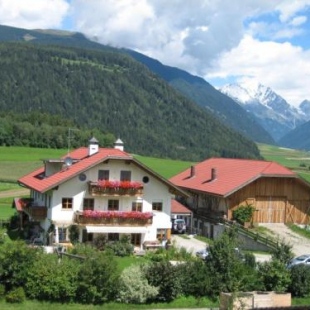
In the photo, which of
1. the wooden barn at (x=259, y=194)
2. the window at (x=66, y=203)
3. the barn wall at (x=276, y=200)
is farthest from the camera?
the barn wall at (x=276, y=200)

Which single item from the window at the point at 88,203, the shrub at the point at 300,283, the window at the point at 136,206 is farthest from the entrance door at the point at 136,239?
the shrub at the point at 300,283

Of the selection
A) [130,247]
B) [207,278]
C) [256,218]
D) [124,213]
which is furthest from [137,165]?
[207,278]

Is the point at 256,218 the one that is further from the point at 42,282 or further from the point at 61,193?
the point at 42,282

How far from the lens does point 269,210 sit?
60.5 metres

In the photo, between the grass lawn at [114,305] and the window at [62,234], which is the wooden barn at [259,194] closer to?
the window at [62,234]

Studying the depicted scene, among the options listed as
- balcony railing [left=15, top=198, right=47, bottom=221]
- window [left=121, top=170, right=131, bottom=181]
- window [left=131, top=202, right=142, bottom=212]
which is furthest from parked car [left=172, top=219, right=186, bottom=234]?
balcony railing [left=15, top=198, right=47, bottom=221]

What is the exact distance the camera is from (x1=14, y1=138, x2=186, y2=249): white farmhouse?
164 feet

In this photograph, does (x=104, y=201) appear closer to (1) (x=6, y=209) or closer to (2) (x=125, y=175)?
(2) (x=125, y=175)

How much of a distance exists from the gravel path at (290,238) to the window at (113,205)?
1357 centimetres

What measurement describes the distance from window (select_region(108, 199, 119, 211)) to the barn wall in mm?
12234

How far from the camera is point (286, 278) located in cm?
3603

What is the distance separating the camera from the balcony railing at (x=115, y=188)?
50.3 m

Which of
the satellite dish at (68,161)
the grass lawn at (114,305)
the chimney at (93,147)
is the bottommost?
the grass lawn at (114,305)

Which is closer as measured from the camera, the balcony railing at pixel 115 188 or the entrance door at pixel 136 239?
the balcony railing at pixel 115 188
